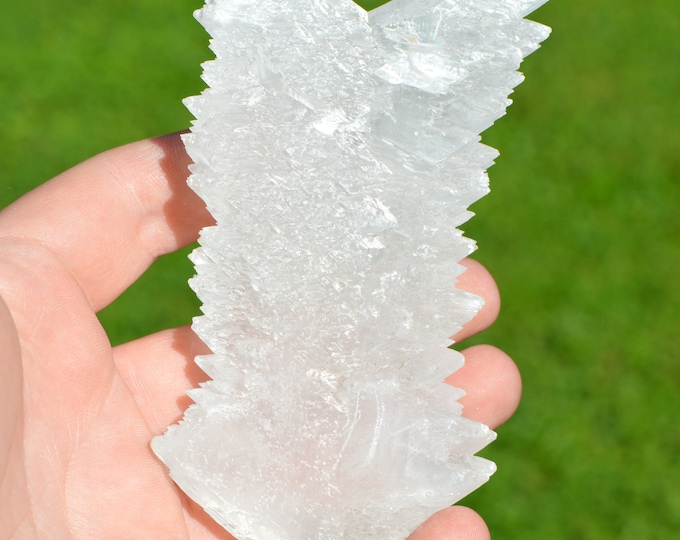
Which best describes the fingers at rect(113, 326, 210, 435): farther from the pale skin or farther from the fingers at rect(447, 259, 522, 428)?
the fingers at rect(447, 259, 522, 428)

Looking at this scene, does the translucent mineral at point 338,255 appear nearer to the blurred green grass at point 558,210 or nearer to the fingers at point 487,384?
the fingers at point 487,384

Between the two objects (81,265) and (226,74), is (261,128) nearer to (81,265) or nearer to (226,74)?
(226,74)

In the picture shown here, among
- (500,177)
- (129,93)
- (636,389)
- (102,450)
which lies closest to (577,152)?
(500,177)

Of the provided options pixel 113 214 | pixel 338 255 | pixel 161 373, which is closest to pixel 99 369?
pixel 161 373

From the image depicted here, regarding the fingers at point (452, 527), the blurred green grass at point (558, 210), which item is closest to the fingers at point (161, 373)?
the fingers at point (452, 527)

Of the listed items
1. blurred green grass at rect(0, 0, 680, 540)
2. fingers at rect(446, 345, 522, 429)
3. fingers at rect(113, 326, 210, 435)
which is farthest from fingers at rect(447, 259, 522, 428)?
blurred green grass at rect(0, 0, 680, 540)

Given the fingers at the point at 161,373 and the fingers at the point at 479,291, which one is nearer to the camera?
the fingers at the point at 161,373

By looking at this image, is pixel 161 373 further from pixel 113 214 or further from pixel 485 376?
pixel 485 376
